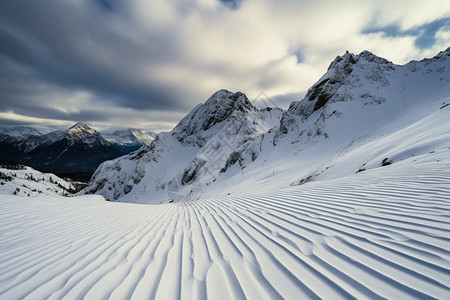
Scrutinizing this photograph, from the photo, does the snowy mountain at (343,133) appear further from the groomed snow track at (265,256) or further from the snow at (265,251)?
the groomed snow track at (265,256)

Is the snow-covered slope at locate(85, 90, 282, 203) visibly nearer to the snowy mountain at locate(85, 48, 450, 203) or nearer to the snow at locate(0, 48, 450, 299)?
the snowy mountain at locate(85, 48, 450, 203)

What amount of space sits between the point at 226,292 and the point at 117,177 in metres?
104

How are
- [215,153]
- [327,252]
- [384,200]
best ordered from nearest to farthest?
1. [327,252]
2. [384,200]
3. [215,153]

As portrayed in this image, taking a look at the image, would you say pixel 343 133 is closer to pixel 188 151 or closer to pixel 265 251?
pixel 265 251

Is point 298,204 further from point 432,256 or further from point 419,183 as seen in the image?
point 432,256

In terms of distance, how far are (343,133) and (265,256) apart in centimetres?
2906

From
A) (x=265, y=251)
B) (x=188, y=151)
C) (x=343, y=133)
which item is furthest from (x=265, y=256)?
(x=188, y=151)

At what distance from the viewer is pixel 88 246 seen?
3.46 m

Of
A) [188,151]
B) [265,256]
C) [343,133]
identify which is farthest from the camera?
[188,151]

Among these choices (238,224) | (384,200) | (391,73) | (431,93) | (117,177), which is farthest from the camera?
(117,177)

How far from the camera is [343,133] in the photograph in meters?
26.7

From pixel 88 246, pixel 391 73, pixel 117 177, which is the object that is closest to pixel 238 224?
pixel 88 246

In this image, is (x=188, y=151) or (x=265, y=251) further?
(x=188, y=151)

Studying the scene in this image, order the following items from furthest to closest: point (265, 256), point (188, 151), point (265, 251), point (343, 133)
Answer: point (188, 151) → point (343, 133) → point (265, 251) → point (265, 256)
